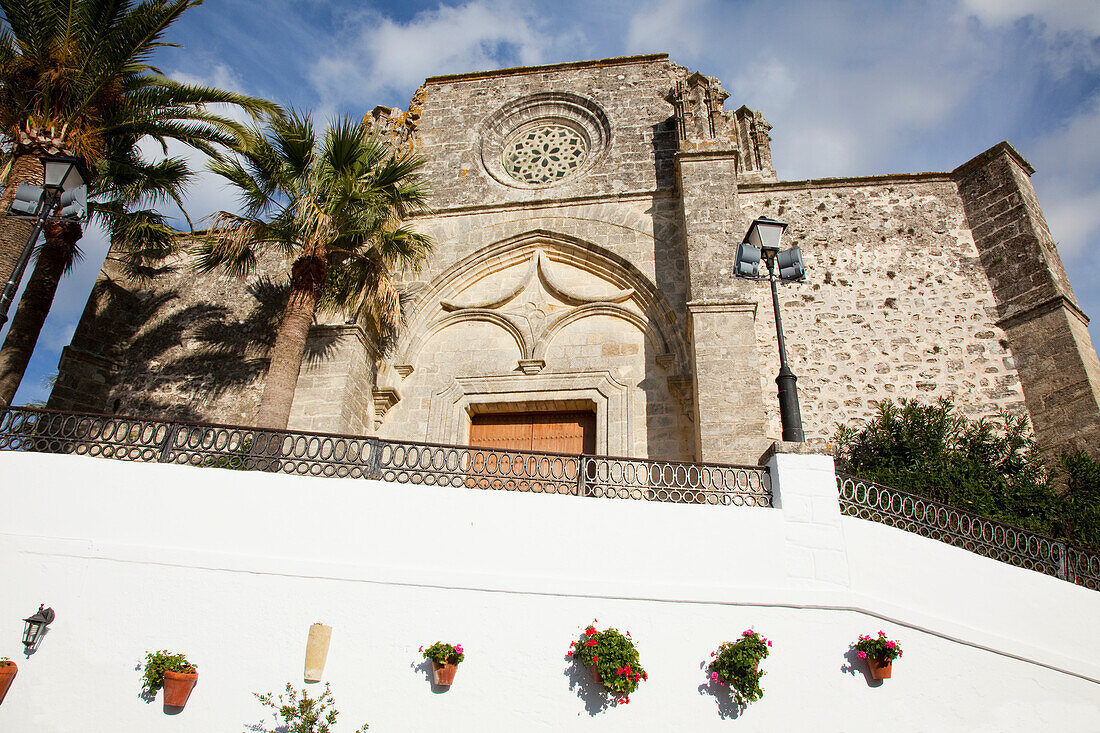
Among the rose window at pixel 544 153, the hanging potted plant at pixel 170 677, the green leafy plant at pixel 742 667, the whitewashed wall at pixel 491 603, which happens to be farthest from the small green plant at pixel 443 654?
the rose window at pixel 544 153

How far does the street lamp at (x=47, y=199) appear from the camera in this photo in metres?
6.71

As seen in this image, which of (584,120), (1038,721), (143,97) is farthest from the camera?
(584,120)

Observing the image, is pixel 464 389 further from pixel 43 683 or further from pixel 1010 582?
pixel 1010 582

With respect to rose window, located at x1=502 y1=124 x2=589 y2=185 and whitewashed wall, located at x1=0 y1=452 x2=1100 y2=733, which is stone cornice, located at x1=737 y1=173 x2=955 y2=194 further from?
whitewashed wall, located at x1=0 y1=452 x2=1100 y2=733

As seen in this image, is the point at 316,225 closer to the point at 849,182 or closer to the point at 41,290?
the point at 41,290

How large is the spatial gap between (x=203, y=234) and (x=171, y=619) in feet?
30.3

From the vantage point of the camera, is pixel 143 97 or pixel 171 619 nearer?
pixel 171 619

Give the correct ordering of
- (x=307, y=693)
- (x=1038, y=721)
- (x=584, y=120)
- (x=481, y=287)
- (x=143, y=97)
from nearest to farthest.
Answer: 1. (x=307, y=693)
2. (x=1038, y=721)
3. (x=143, y=97)
4. (x=481, y=287)
5. (x=584, y=120)

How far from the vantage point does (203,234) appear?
1274 centimetres

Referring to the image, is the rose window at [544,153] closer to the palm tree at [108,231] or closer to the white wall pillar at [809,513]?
the palm tree at [108,231]

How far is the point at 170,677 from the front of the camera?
508 cm

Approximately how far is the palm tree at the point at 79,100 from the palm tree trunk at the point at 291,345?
7.29ft

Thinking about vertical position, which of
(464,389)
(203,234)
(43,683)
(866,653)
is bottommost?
(43,683)

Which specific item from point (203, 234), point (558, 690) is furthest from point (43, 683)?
point (203, 234)
